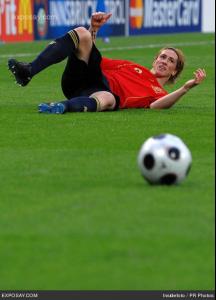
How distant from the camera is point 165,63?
45.5 feet

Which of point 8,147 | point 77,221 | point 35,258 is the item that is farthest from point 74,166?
point 35,258

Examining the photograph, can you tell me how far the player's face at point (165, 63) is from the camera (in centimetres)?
1388

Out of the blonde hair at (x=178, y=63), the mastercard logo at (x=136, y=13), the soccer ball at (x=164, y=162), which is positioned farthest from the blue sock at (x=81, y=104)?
the mastercard logo at (x=136, y=13)

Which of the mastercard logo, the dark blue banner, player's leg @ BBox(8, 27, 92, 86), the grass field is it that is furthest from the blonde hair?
the mastercard logo

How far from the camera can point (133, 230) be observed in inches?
284

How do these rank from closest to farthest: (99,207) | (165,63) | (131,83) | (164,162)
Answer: (99,207) → (164,162) → (131,83) → (165,63)

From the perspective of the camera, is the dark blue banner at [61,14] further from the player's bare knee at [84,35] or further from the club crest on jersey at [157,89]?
the player's bare knee at [84,35]

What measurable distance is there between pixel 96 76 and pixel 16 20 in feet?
55.8

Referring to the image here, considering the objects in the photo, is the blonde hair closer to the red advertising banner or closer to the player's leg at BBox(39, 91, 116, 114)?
the player's leg at BBox(39, 91, 116, 114)

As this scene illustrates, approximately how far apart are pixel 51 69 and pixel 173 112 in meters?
8.82

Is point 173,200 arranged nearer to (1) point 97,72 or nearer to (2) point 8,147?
(2) point 8,147

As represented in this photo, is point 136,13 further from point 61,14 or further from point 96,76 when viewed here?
point 96,76

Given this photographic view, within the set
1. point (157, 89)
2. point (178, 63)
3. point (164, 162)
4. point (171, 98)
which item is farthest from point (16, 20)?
point (164, 162)

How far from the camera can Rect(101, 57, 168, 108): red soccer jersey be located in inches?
536
